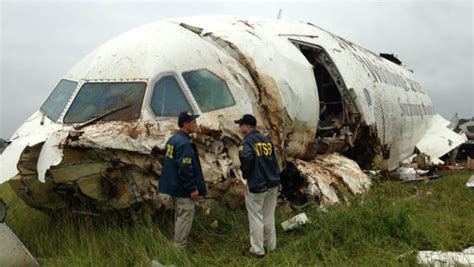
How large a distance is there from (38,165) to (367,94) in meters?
6.41

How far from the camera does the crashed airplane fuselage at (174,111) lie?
5703mm

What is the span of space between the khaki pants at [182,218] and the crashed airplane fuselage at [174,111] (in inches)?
17.0

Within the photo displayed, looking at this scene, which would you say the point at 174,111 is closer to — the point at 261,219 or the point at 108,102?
the point at 108,102

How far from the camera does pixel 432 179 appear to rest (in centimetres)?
1198

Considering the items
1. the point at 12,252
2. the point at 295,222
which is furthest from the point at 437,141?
the point at 12,252

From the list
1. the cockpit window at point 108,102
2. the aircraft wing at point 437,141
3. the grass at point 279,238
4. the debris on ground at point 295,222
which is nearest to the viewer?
the grass at point 279,238

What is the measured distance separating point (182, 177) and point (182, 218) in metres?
0.53

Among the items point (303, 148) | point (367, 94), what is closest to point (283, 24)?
point (367, 94)

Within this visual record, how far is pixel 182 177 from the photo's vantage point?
17.8 ft

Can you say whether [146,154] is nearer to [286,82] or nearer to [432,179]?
[286,82]

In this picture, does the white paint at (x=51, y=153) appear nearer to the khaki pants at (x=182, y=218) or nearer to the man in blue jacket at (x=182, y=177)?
the man in blue jacket at (x=182, y=177)

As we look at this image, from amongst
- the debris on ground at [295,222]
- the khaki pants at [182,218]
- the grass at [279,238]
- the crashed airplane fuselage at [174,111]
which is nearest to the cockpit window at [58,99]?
the crashed airplane fuselage at [174,111]

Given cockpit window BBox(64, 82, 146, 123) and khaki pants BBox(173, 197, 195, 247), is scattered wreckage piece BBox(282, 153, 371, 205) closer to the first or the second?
khaki pants BBox(173, 197, 195, 247)

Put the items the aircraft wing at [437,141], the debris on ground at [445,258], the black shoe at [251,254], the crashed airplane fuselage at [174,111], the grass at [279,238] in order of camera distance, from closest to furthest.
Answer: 1. the debris on ground at [445,258]
2. the grass at [279,238]
3. the black shoe at [251,254]
4. the crashed airplane fuselage at [174,111]
5. the aircraft wing at [437,141]
